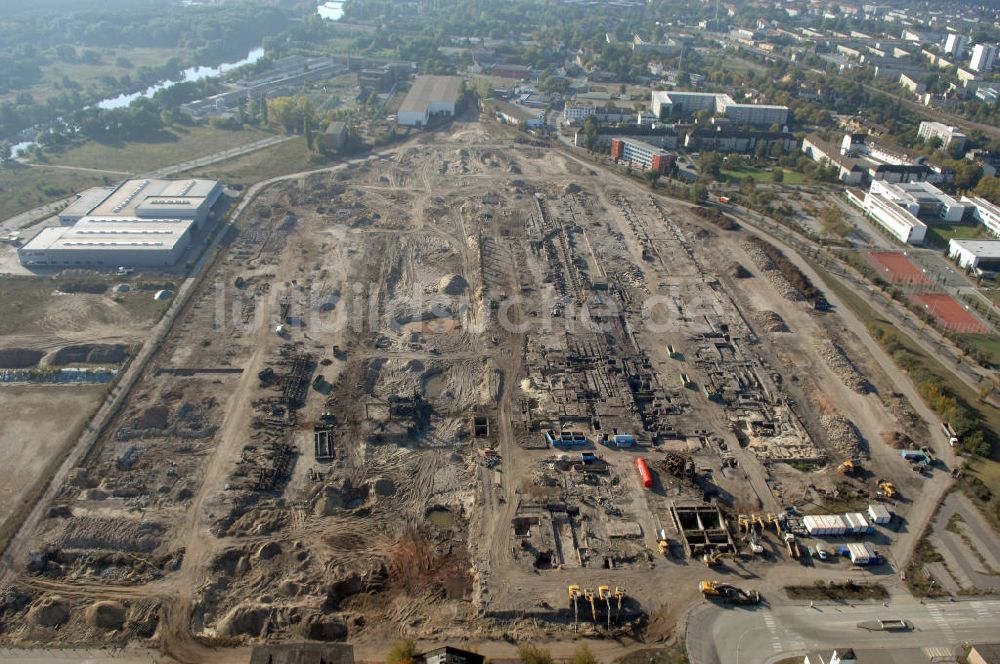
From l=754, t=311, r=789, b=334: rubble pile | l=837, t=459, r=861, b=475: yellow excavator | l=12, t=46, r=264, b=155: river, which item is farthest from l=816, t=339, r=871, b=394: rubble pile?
l=12, t=46, r=264, b=155: river

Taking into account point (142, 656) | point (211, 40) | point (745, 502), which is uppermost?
point (211, 40)

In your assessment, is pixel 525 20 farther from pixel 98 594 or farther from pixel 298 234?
pixel 98 594

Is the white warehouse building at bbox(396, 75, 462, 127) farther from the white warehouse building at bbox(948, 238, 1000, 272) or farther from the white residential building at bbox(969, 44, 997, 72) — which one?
the white residential building at bbox(969, 44, 997, 72)

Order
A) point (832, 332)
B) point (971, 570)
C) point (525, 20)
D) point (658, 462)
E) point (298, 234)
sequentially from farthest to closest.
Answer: point (525, 20) < point (298, 234) < point (832, 332) < point (658, 462) < point (971, 570)

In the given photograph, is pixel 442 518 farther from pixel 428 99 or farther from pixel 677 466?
pixel 428 99

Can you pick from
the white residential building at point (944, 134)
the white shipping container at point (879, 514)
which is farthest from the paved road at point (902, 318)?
the white residential building at point (944, 134)

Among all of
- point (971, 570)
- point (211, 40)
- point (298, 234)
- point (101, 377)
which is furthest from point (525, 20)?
point (971, 570)
